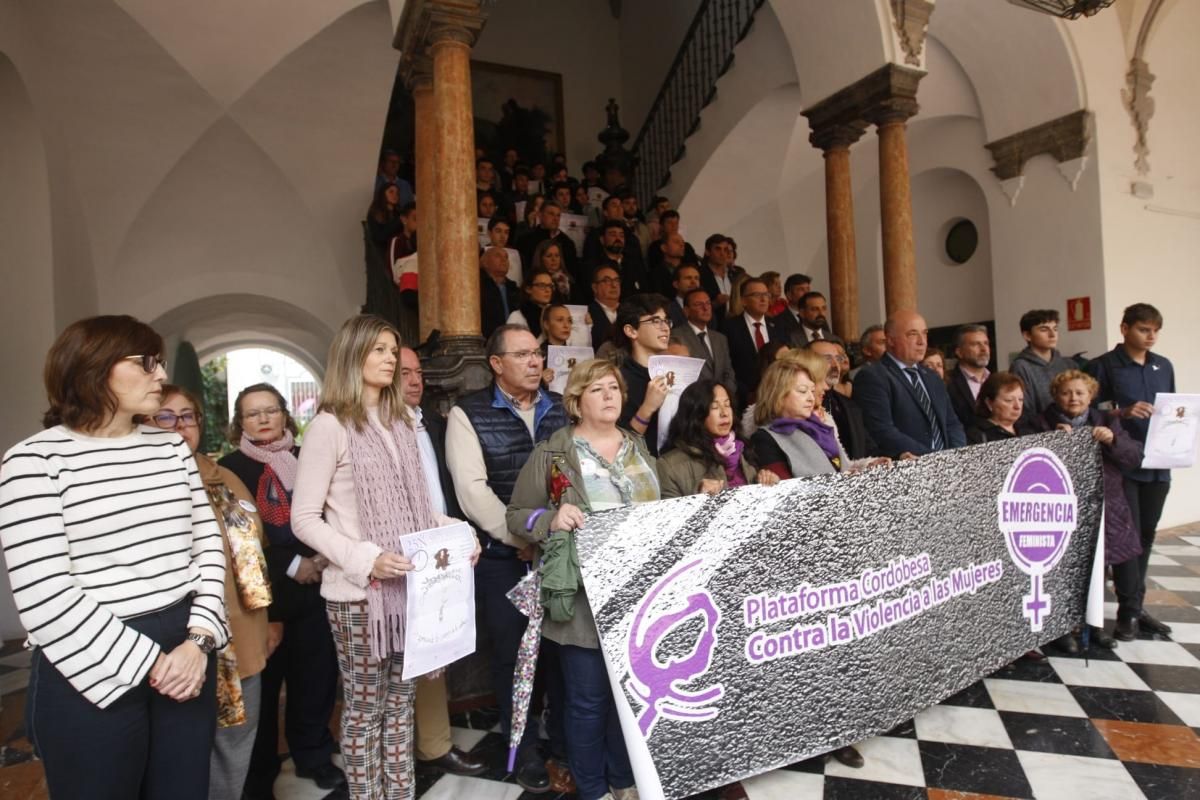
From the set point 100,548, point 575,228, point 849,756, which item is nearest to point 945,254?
point 575,228

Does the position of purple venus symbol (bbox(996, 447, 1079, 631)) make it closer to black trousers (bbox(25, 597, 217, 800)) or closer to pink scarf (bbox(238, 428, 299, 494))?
pink scarf (bbox(238, 428, 299, 494))

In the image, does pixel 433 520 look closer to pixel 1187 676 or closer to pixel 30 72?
pixel 1187 676

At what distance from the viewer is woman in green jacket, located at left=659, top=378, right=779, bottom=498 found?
2.57 meters

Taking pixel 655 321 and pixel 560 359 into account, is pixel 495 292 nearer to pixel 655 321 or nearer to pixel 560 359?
pixel 560 359

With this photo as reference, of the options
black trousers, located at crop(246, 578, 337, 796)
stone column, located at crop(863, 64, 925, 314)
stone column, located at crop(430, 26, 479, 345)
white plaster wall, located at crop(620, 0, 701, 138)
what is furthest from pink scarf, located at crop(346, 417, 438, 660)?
white plaster wall, located at crop(620, 0, 701, 138)

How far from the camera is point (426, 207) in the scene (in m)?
5.20

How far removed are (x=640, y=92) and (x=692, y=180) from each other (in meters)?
4.34

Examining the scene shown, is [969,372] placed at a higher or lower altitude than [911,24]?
lower

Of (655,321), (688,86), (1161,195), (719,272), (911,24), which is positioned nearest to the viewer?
(655,321)

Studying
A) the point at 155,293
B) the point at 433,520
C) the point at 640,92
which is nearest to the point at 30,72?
the point at 155,293

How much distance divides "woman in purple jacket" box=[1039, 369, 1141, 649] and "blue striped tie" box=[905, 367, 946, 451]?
58cm

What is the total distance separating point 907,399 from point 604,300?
6.72 feet

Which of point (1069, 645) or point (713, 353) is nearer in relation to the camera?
point (1069, 645)

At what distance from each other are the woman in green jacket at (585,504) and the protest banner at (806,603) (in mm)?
159
